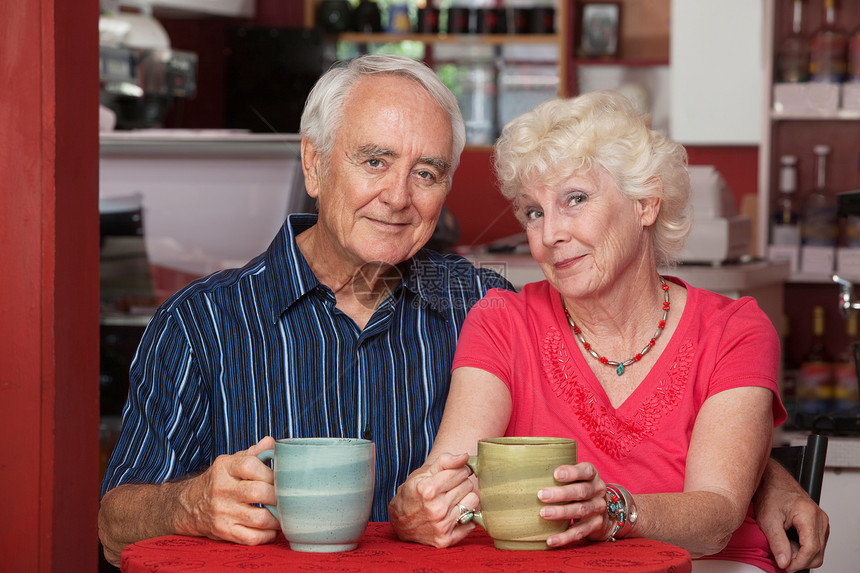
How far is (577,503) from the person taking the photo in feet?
2.89

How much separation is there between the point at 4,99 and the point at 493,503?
32.3 inches

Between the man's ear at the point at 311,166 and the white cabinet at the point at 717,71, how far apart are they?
209cm

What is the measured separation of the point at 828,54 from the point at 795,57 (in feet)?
0.41

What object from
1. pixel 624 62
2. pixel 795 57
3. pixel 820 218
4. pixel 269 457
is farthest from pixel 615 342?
pixel 624 62

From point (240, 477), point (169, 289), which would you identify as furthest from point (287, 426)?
point (169, 289)

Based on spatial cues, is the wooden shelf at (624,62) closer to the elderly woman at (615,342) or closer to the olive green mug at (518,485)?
the elderly woman at (615,342)

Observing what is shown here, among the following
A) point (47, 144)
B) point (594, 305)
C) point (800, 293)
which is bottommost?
point (800, 293)

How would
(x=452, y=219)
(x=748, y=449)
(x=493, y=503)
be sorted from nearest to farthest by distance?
1. (x=493, y=503)
2. (x=748, y=449)
3. (x=452, y=219)

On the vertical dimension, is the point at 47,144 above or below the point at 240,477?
above

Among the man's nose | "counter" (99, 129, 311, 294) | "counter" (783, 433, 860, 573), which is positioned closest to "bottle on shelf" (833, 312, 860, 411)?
"counter" (783, 433, 860, 573)

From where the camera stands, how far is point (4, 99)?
1.29 meters

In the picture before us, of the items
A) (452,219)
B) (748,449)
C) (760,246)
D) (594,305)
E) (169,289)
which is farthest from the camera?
(760,246)

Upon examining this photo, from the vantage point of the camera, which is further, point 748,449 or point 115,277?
point 115,277

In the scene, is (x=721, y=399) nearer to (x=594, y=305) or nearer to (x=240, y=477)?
(x=594, y=305)
